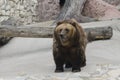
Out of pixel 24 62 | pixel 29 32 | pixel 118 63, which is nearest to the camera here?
pixel 118 63

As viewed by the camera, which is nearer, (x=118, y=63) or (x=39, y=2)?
(x=118, y=63)

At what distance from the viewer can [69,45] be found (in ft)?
22.1

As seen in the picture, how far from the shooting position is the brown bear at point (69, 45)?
669 cm

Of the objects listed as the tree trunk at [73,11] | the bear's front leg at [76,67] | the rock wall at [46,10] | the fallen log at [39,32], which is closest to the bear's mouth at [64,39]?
the bear's front leg at [76,67]

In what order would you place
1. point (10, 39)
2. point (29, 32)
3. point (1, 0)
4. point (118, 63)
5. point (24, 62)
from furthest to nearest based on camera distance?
point (1, 0) → point (10, 39) → point (29, 32) → point (24, 62) → point (118, 63)

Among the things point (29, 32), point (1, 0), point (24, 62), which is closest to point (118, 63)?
point (24, 62)

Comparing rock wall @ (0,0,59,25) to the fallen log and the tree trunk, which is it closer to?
the tree trunk

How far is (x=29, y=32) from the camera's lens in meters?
9.53

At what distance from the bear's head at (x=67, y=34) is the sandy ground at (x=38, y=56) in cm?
47

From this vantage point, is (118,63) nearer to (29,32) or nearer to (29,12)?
(29,32)

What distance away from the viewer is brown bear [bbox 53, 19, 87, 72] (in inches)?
263

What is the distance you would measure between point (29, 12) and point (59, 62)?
20.9 ft

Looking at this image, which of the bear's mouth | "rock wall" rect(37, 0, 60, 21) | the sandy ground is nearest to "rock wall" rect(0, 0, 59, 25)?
"rock wall" rect(37, 0, 60, 21)

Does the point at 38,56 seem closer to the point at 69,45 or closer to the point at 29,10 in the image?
the point at 69,45
